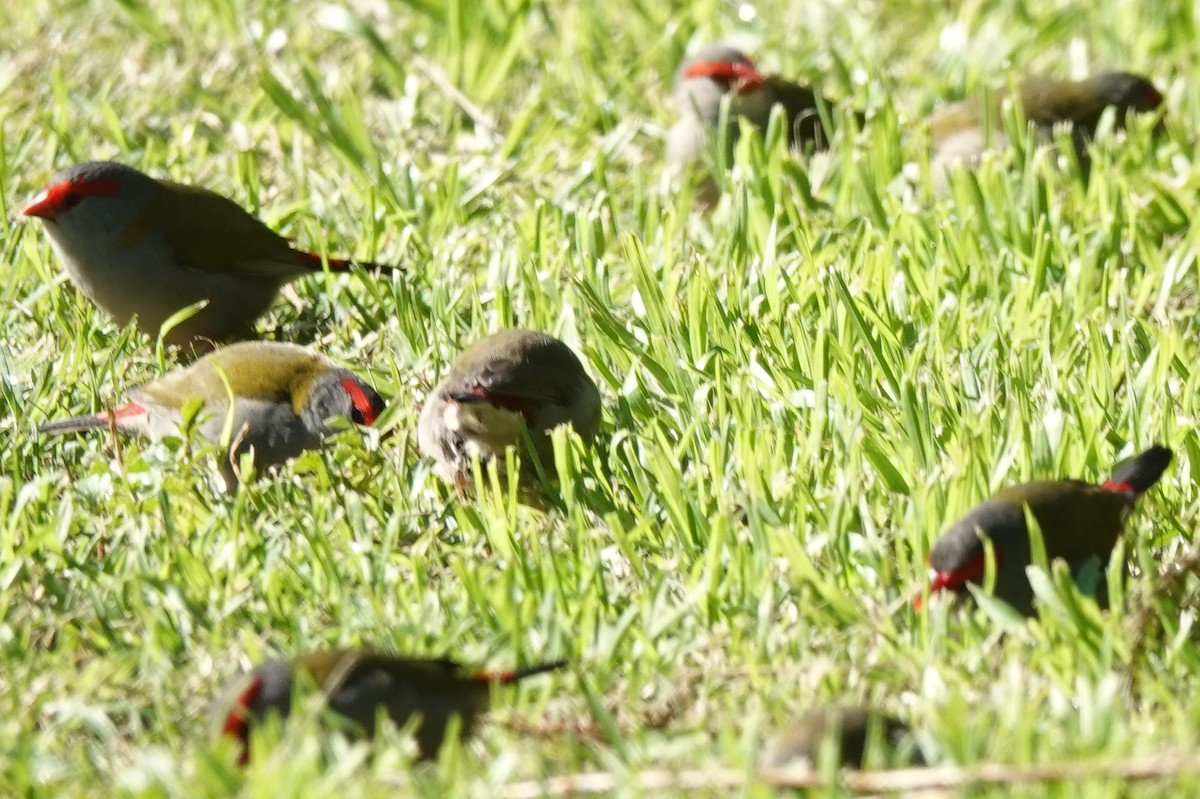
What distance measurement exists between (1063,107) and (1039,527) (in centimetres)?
354

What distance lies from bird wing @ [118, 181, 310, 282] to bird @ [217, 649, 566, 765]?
2360mm

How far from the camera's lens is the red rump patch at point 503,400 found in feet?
15.6

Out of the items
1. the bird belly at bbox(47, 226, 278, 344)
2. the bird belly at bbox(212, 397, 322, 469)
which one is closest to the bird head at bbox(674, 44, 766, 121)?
the bird belly at bbox(47, 226, 278, 344)

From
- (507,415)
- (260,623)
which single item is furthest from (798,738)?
(507,415)

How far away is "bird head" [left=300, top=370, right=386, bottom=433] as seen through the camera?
16.0 ft

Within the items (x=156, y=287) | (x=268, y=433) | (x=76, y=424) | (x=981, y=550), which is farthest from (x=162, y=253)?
(x=981, y=550)

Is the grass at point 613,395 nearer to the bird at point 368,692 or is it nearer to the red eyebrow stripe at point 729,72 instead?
the bird at point 368,692

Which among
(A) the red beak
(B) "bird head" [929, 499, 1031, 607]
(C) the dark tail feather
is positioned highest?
(A) the red beak

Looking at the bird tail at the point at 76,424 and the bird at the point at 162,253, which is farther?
the bird at the point at 162,253

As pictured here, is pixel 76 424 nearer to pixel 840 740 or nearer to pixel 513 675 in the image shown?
pixel 513 675

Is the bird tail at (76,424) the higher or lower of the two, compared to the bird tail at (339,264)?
lower

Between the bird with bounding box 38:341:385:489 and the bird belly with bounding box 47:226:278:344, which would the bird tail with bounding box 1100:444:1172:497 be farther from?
the bird belly with bounding box 47:226:278:344

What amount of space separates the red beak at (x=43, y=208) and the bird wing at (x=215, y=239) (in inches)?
9.3

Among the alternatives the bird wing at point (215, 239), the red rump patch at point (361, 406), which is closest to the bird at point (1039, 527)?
the red rump patch at point (361, 406)
